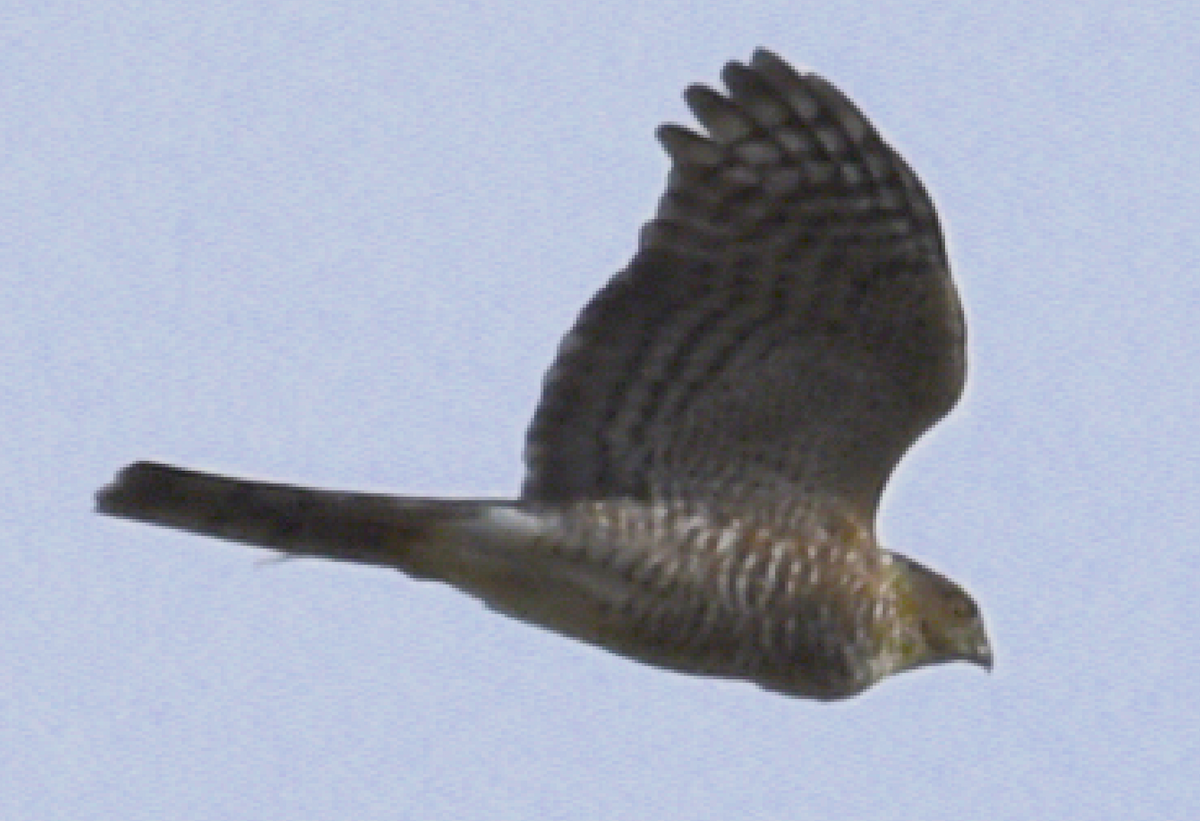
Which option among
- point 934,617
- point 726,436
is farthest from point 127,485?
point 934,617

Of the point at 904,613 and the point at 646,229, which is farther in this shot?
the point at 904,613

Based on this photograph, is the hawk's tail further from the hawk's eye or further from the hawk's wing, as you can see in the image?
the hawk's eye

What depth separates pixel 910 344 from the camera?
1022 cm

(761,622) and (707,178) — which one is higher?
(707,178)

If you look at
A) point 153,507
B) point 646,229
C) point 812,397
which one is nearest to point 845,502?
point 812,397

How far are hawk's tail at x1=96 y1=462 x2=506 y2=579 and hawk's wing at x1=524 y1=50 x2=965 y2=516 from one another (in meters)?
0.29

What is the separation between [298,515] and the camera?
10273 mm

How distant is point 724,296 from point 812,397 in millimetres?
399

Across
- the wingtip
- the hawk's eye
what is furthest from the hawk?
the hawk's eye

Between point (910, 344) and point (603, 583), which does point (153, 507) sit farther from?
point (910, 344)

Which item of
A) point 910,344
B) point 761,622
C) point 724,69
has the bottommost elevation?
point 761,622

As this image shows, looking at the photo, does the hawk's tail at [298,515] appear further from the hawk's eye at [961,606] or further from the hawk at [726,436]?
the hawk's eye at [961,606]

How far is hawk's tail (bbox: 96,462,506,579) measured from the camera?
33.7 ft

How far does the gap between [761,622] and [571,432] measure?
740 millimetres
